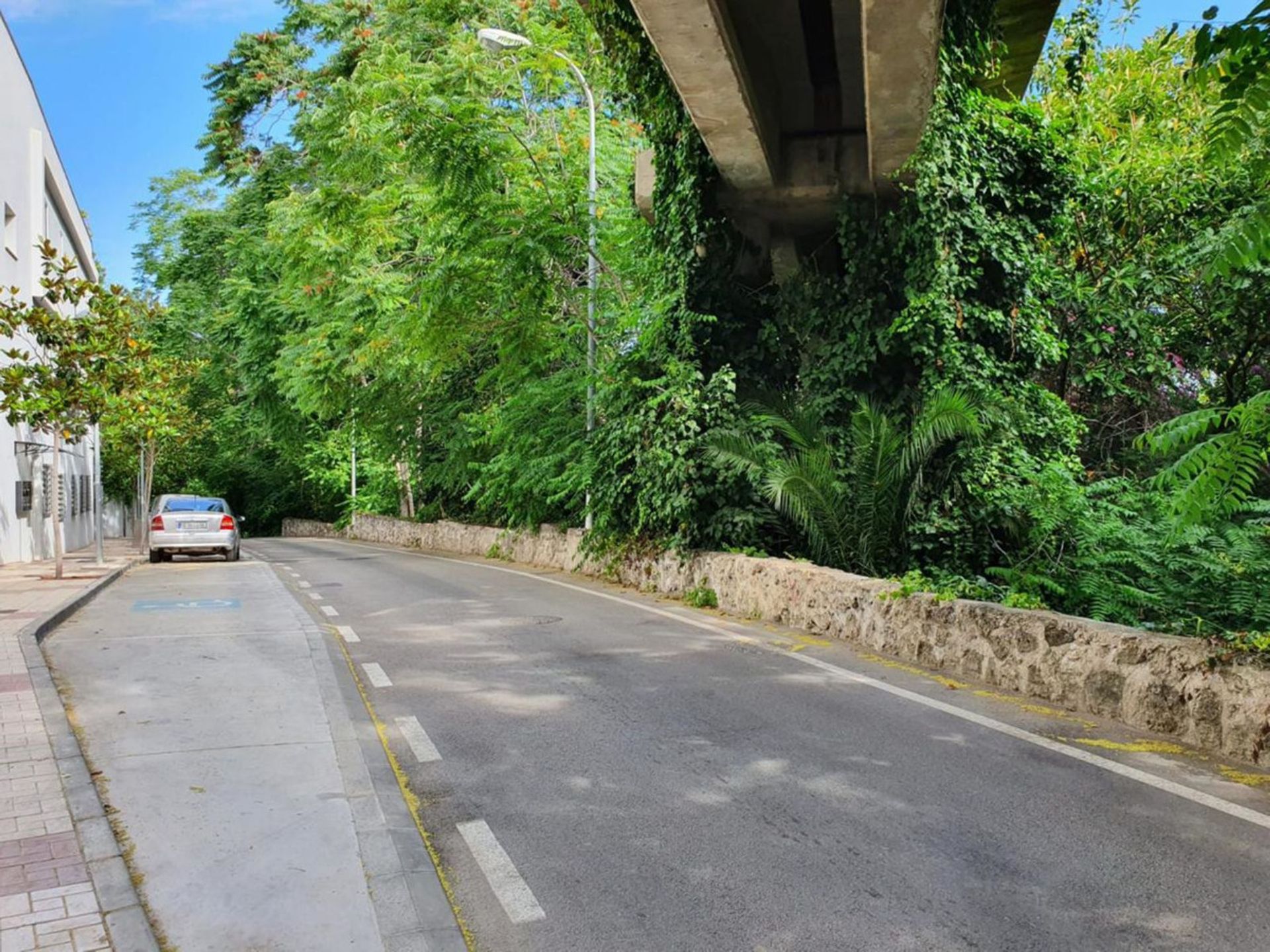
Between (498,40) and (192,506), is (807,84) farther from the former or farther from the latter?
(192,506)

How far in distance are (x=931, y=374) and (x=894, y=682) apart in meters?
6.46

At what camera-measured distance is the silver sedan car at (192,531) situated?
2398 centimetres

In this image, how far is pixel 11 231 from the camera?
925 inches

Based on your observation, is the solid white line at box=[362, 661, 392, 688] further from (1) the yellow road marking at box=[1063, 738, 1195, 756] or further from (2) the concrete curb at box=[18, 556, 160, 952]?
(1) the yellow road marking at box=[1063, 738, 1195, 756]

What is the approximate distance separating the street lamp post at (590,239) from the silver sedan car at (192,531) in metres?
9.98

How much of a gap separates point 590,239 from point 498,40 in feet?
12.0

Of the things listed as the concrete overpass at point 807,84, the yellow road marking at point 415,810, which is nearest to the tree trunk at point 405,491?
the concrete overpass at point 807,84

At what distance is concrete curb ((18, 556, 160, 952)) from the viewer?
3627 mm

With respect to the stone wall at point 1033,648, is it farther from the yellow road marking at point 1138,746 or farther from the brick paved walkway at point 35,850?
the brick paved walkway at point 35,850

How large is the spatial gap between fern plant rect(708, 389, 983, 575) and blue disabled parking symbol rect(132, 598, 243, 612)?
6.58 meters

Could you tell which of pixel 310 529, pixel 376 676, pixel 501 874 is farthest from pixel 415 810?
pixel 310 529

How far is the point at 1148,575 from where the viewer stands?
1060cm

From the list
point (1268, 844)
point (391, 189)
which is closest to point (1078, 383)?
point (1268, 844)

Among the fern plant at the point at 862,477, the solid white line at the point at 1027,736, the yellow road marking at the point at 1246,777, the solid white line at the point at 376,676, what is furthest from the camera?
the fern plant at the point at 862,477
